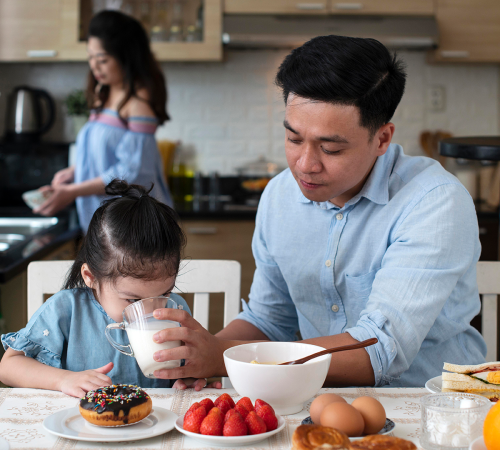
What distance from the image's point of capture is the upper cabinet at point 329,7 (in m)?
Answer: 3.24

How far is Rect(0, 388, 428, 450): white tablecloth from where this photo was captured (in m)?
0.80

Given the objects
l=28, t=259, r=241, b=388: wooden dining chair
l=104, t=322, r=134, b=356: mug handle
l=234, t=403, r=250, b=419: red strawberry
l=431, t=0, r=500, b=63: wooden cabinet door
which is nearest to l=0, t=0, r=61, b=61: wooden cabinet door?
l=431, t=0, r=500, b=63: wooden cabinet door

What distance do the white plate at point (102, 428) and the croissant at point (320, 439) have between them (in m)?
0.21

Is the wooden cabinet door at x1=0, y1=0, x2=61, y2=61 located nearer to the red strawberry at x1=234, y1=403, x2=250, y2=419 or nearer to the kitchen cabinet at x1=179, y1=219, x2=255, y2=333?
the kitchen cabinet at x1=179, y1=219, x2=255, y2=333

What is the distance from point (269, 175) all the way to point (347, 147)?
246 cm

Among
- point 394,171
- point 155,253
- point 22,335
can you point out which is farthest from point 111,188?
point 394,171

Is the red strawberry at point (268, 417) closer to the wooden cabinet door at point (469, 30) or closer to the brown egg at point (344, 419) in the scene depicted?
the brown egg at point (344, 419)

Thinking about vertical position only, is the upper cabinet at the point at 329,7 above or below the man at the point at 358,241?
above

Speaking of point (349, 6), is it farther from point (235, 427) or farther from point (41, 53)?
point (235, 427)

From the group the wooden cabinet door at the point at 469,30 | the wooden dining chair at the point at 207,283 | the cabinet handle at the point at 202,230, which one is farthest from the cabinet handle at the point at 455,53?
the wooden dining chair at the point at 207,283

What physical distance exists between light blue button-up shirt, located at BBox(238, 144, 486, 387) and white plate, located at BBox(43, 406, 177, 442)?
1.23 ft

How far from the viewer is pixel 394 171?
132 cm

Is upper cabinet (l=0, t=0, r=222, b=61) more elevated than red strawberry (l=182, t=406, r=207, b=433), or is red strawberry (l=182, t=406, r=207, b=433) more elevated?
upper cabinet (l=0, t=0, r=222, b=61)

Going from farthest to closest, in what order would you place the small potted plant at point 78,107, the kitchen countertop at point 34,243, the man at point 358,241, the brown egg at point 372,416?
the small potted plant at point 78,107, the kitchen countertop at point 34,243, the man at point 358,241, the brown egg at point 372,416
